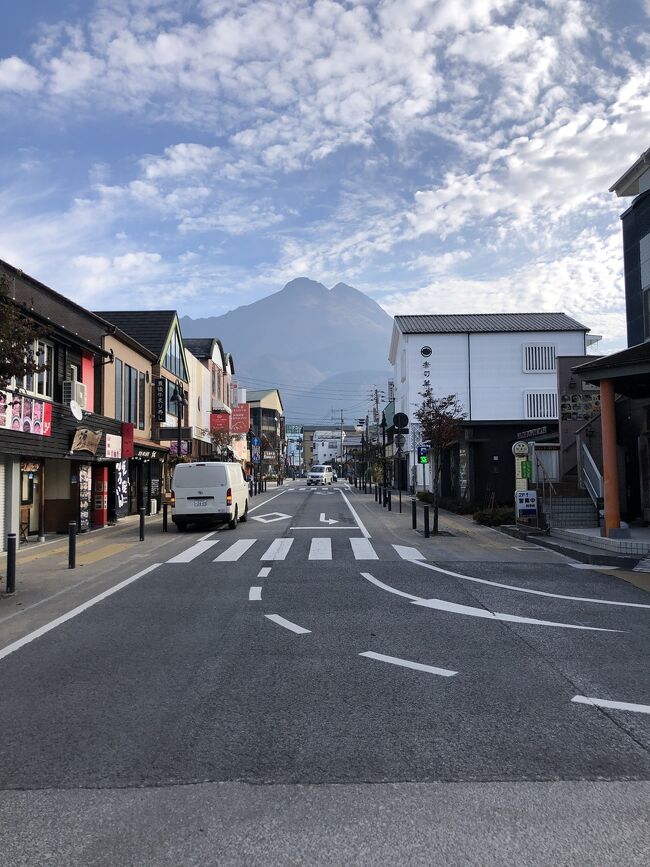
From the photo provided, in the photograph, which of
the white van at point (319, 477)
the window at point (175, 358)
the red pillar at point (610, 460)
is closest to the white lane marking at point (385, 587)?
the red pillar at point (610, 460)

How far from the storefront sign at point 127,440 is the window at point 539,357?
36.4 metres

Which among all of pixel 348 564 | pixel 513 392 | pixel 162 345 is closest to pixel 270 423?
pixel 513 392

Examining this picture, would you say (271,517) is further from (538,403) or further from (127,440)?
(538,403)

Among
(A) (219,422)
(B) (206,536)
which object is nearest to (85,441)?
(B) (206,536)

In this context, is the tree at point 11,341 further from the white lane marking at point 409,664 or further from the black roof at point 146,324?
the black roof at point 146,324

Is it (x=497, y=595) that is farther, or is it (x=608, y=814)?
(x=497, y=595)

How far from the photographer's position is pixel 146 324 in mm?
35125

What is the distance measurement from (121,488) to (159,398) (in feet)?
21.6

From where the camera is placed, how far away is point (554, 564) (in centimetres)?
1355

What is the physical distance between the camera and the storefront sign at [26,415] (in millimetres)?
16328

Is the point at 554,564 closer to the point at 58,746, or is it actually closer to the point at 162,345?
the point at 58,746

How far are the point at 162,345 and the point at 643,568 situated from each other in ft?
85.8

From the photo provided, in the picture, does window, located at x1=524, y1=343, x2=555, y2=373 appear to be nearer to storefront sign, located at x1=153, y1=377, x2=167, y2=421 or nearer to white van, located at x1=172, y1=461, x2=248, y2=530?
storefront sign, located at x1=153, y1=377, x2=167, y2=421

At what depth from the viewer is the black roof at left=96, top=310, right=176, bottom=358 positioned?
3391 centimetres
